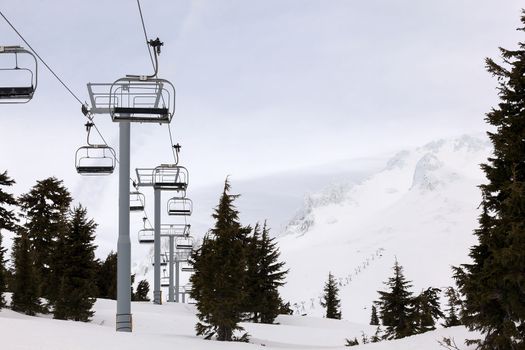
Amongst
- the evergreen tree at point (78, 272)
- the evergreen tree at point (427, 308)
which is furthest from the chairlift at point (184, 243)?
the evergreen tree at point (427, 308)

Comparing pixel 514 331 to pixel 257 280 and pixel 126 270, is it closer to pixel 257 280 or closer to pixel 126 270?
pixel 126 270

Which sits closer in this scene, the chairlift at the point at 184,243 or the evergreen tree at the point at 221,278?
the evergreen tree at the point at 221,278

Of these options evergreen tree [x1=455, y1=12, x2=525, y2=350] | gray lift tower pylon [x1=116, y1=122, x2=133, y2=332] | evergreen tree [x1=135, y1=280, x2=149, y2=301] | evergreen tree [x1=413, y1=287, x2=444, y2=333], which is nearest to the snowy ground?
gray lift tower pylon [x1=116, y1=122, x2=133, y2=332]

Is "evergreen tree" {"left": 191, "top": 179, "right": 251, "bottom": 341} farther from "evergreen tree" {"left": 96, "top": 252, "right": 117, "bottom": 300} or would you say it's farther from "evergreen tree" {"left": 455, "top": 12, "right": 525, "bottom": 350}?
"evergreen tree" {"left": 96, "top": 252, "right": 117, "bottom": 300}

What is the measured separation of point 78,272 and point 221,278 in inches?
413

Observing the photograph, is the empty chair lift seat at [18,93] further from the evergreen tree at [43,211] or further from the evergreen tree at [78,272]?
the evergreen tree at [43,211]

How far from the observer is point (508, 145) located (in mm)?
17328

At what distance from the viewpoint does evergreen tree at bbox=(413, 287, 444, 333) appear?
1169 inches

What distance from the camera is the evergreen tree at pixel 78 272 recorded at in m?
33.3

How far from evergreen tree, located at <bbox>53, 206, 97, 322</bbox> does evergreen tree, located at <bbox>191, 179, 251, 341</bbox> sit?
7.94 meters

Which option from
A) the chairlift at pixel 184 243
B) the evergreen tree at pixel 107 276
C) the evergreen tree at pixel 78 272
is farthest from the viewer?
the evergreen tree at pixel 107 276

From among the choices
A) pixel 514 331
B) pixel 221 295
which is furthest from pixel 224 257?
pixel 514 331

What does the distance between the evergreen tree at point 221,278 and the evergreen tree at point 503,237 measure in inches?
454

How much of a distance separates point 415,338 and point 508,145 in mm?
8742
